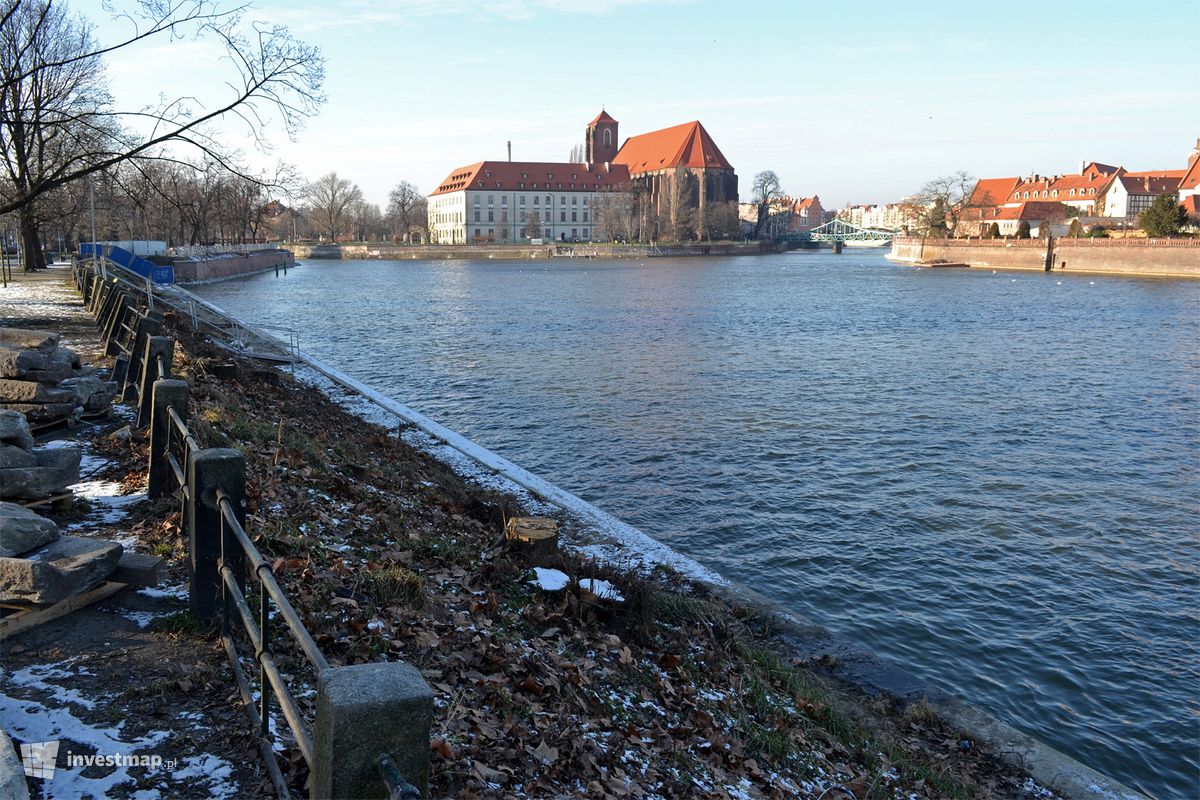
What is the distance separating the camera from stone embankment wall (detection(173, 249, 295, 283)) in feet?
237

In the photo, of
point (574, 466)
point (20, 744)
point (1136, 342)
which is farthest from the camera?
point (1136, 342)

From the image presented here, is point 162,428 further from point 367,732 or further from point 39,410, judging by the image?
point 367,732

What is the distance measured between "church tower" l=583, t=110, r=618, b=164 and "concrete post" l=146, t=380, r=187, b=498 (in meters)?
185

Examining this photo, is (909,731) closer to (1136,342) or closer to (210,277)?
(1136,342)

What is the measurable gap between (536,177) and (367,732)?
177 m

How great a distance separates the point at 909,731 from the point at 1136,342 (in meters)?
38.8

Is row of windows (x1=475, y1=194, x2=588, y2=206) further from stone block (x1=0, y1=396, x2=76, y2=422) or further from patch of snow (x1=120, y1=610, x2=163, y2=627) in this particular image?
patch of snow (x1=120, y1=610, x2=163, y2=627)

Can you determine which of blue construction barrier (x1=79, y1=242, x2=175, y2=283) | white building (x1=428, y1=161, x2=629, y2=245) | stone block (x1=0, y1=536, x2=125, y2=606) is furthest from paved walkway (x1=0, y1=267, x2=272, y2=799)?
white building (x1=428, y1=161, x2=629, y2=245)

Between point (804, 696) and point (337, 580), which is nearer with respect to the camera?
point (337, 580)

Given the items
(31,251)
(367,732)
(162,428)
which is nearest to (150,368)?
(162,428)

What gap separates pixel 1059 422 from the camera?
24156 millimetres

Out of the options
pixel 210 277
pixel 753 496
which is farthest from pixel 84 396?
pixel 210 277

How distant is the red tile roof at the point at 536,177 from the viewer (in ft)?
558

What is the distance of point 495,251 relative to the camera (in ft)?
Result: 500
